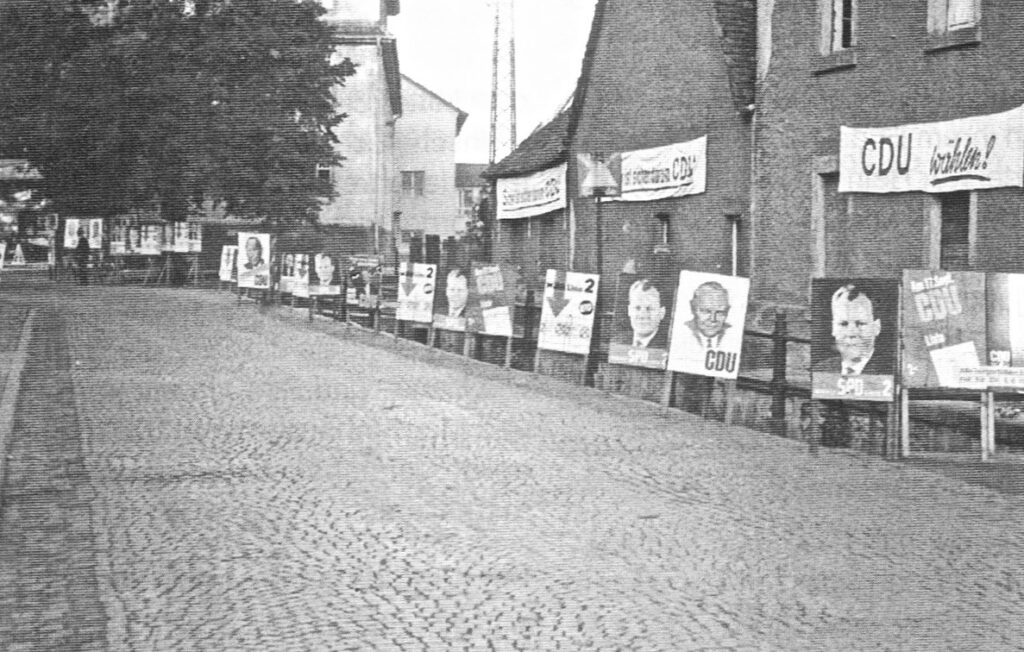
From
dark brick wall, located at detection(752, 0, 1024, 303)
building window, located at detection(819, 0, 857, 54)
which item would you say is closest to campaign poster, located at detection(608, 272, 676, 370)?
dark brick wall, located at detection(752, 0, 1024, 303)

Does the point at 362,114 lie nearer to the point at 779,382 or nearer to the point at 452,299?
the point at 452,299

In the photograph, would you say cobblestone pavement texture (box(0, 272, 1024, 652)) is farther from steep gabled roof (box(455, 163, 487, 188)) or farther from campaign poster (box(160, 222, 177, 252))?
steep gabled roof (box(455, 163, 487, 188))

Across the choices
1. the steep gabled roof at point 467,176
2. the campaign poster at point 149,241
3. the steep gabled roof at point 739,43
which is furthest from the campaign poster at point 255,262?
the steep gabled roof at point 467,176

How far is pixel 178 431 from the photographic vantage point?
41.4ft

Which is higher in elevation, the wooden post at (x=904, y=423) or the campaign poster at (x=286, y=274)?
the campaign poster at (x=286, y=274)

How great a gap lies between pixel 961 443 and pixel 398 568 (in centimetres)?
705

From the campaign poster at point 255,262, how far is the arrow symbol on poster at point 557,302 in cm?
1703

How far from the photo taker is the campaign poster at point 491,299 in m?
19.8

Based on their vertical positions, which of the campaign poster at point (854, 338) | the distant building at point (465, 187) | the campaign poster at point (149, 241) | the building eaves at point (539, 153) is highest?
the distant building at point (465, 187)

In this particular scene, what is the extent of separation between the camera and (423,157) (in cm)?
7294

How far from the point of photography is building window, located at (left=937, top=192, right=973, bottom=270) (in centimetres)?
1650

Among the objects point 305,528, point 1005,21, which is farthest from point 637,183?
point 305,528

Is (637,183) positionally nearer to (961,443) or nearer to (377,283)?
(377,283)

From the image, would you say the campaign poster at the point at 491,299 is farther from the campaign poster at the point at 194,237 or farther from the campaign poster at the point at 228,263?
the campaign poster at the point at 194,237
